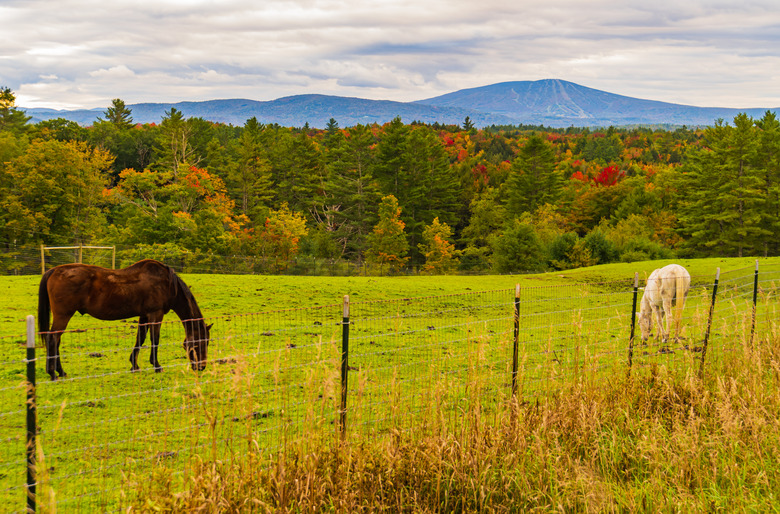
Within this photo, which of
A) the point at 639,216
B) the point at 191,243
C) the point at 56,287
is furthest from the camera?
the point at 639,216

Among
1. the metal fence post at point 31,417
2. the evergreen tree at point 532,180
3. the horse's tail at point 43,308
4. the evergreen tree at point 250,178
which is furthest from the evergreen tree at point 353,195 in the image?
the metal fence post at point 31,417

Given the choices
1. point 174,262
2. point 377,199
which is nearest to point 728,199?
point 377,199

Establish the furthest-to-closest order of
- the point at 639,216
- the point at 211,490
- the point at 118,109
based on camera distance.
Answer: the point at 118,109 < the point at 639,216 < the point at 211,490

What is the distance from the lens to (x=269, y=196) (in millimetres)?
70000

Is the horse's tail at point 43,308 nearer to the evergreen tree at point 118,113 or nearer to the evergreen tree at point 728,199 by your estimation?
the evergreen tree at point 728,199

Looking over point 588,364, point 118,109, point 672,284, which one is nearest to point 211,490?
point 588,364

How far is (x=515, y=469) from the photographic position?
Answer: 187 inches

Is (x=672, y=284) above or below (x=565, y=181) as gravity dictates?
below

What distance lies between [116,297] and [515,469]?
785 centimetres

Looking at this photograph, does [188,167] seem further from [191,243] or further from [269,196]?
[269,196]

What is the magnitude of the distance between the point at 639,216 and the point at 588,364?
60.9 metres

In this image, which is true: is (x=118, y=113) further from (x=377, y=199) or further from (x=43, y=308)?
(x=43, y=308)

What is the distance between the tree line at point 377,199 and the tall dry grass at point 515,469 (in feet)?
118

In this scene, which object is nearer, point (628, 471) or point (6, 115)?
point (628, 471)
